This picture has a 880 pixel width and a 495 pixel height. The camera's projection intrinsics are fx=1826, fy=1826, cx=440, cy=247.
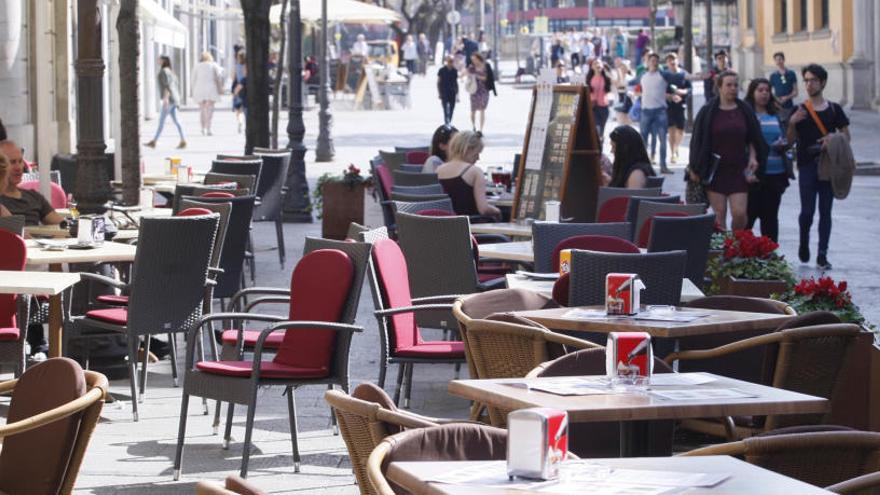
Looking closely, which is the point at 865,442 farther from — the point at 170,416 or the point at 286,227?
the point at 286,227

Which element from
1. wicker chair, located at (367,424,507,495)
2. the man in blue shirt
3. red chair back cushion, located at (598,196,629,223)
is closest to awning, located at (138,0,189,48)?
the man in blue shirt

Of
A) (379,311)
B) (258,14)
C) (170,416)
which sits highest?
(258,14)

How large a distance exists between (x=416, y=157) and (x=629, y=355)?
12.2 m

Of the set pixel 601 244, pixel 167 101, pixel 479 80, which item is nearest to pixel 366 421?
pixel 601 244

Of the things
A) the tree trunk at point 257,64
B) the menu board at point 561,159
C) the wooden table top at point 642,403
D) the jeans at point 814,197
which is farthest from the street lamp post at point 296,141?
the wooden table top at point 642,403

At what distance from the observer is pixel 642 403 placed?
5.41 metres

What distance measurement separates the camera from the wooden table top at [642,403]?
532 cm

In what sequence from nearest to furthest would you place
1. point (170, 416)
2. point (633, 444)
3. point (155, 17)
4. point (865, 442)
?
1. point (865, 442)
2. point (633, 444)
3. point (170, 416)
4. point (155, 17)

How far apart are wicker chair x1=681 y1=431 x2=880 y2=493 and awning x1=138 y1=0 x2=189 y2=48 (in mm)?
20366

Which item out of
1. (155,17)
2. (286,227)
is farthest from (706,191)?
(155,17)

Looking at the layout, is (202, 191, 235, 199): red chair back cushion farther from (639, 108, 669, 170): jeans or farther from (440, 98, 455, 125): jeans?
(440, 98, 455, 125): jeans

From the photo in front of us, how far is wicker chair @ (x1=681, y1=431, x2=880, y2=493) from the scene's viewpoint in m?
4.89

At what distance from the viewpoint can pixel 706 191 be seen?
15.1 m

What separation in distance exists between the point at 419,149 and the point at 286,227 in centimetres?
246
